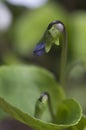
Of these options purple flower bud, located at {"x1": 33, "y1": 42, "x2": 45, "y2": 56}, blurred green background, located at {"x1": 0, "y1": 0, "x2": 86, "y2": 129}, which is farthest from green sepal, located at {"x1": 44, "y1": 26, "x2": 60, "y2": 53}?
blurred green background, located at {"x1": 0, "y1": 0, "x2": 86, "y2": 129}

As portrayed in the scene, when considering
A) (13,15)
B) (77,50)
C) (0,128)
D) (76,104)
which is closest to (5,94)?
(76,104)

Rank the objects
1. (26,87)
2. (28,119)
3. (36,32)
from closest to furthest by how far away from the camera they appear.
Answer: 1. (28,119)
2. (26,87)
3. (36,32)

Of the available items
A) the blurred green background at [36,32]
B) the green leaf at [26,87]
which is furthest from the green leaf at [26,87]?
the blurred green background at [36,32]

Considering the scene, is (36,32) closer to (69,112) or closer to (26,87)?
(26,87)

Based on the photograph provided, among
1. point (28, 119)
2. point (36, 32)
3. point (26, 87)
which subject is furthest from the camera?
point (36, 32)

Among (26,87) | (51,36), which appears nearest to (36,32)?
(26,87)

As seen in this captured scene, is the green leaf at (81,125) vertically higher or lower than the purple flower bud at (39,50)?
lower

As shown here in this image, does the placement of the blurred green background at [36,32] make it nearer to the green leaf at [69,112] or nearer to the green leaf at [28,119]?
the green leaf at [69,112]

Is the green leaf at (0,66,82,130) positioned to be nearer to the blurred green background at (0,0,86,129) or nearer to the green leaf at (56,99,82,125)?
the green leaf at (56,99,82,125)
